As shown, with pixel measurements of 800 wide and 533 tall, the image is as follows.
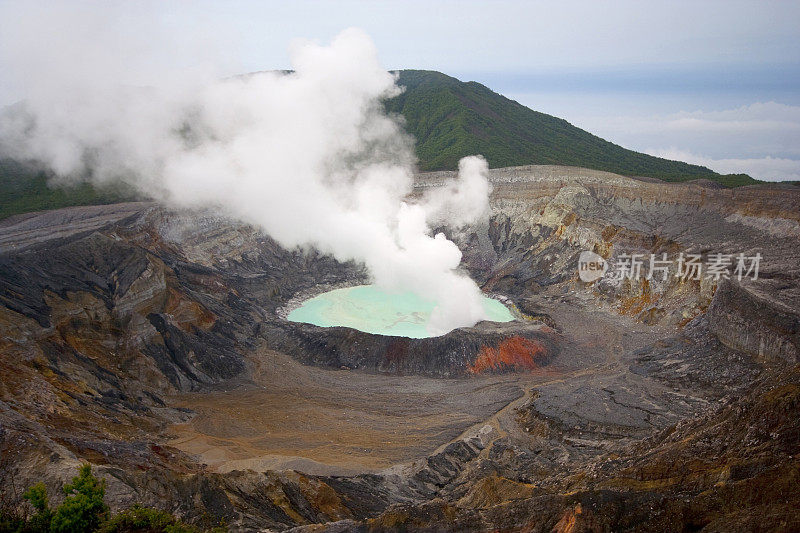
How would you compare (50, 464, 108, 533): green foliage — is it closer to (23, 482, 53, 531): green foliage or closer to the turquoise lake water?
(23, 482, 53, 531): green foliage

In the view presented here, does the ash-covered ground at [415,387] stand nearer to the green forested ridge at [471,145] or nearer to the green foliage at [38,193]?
the green foliage at [38,193]

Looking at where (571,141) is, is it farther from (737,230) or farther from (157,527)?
(157,527)

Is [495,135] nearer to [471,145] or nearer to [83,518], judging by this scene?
[471,145]

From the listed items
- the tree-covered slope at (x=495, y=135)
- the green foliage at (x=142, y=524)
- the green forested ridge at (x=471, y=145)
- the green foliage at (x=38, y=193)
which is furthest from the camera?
the tree-covered slope at (x=495, y=135)

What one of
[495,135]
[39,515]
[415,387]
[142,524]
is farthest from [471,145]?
[39,515]

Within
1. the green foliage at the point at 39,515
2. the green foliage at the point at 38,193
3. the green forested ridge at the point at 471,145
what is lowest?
the green foliage at the point at 39,515

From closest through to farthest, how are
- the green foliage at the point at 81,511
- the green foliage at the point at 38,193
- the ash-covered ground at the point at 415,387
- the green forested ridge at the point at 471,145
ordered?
the green foliage at the point at 81,511 → the ash-covered ground at the point at 415,387 → the green foliage at the point at 38,193 → the green forested ridge at the point at 471,145

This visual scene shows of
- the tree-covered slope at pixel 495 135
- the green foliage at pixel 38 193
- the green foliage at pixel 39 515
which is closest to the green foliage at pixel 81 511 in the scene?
the green foliage at pixel 39 515


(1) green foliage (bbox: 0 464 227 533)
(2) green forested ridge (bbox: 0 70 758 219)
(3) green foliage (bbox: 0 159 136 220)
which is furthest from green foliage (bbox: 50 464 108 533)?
(2) green forested ridge (bbox: 0 70 758 219)
